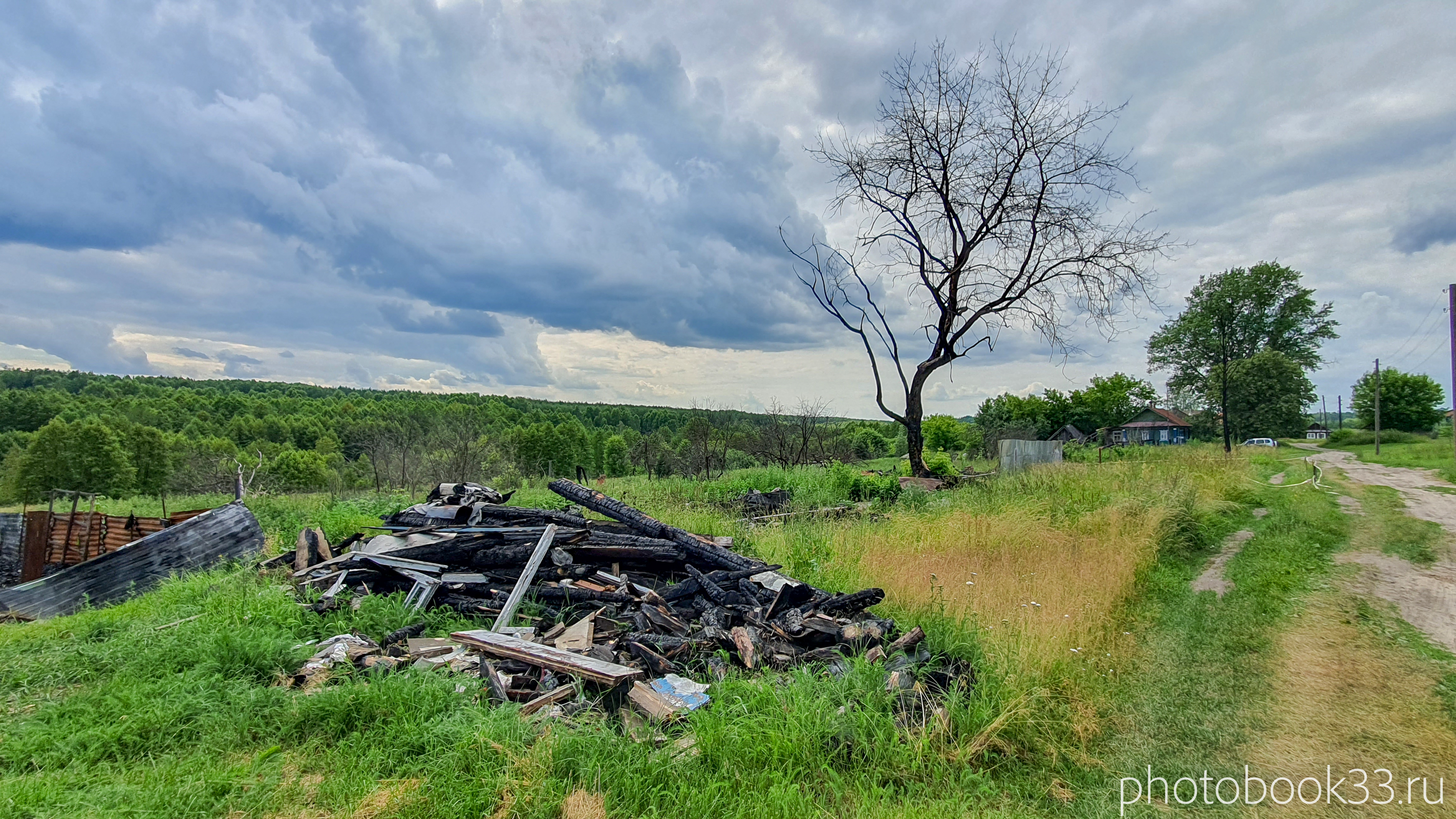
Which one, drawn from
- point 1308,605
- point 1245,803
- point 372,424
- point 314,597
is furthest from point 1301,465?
point 372,424

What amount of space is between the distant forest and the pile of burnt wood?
10.2 metres

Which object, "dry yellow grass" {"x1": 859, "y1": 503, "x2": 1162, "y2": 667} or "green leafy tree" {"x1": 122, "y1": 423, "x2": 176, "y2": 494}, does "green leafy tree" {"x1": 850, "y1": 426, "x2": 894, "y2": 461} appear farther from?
"green leafy tree" {"x1": 122, "y1": 423, "x2": 176, "y2": 494}

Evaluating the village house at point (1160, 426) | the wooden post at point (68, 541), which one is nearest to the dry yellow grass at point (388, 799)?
the wooden post at point (68, 541)

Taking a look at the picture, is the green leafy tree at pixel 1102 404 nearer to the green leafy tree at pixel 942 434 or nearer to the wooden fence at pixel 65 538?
the green leafy tree at pixel 942 434

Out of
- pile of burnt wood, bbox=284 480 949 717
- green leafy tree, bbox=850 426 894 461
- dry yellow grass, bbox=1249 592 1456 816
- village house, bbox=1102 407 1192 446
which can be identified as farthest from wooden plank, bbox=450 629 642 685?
village house, bbox=1102 407 1192 446

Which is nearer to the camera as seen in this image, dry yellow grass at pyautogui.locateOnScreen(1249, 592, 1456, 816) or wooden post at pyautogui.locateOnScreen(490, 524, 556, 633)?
dry yellow grass at pyautogui.locateOnScreen(1249, 592, 1456, 816)

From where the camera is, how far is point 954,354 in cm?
1451

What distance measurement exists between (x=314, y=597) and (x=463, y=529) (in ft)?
5.12

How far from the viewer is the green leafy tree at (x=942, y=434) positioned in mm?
42625

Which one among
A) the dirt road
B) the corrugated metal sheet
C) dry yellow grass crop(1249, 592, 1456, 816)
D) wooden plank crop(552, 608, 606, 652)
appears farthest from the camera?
the corrugated metal sheet

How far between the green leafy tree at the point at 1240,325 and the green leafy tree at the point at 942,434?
13.8m

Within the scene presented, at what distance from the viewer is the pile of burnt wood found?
13.7 ft

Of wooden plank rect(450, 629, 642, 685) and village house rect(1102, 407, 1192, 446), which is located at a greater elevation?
village house rect(1102, 407, 1192, 446)

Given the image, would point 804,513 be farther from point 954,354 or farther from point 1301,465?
point 1301,465
